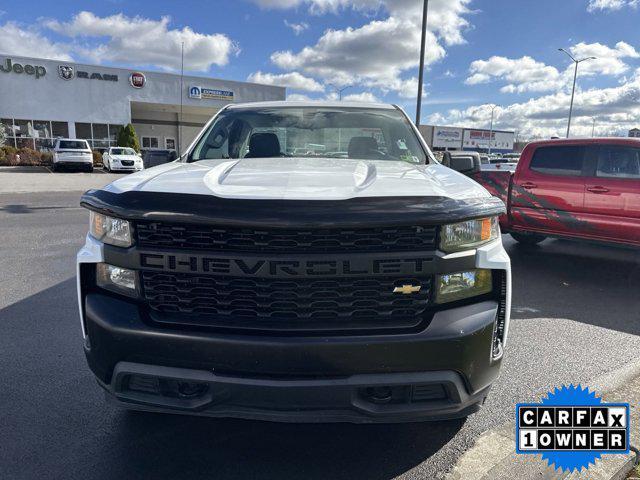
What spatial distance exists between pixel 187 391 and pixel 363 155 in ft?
7.09

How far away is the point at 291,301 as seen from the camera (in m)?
1.97

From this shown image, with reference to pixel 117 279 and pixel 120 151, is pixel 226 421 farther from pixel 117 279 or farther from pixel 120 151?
pixel 120 151

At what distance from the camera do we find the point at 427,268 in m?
1.97

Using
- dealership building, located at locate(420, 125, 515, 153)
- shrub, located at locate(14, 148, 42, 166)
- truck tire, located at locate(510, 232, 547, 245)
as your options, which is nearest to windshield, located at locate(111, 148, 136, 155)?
shrub, located at locate(14, 148, 42, 166)

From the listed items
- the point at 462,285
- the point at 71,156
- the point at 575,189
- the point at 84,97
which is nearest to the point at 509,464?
the point at 462,285

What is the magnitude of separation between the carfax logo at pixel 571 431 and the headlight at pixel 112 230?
2.15 m

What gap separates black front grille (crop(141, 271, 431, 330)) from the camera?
1.96 meters

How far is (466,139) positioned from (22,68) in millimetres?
59767

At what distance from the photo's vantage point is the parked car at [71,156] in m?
24.5

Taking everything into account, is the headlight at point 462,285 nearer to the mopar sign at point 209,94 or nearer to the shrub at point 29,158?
the shrub at point 29,158

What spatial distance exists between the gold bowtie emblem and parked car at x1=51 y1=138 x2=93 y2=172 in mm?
26370

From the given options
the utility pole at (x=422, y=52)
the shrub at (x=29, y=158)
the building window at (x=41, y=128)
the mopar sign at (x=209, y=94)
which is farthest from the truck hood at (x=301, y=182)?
the mopar sign at (x=209, y=94)

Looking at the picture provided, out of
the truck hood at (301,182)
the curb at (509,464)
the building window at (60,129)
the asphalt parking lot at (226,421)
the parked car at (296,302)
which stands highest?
the building window at (60,129)

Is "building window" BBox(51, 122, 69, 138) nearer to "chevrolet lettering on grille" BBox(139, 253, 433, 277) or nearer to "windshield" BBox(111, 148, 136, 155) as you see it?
"windshield" BBox(111, 148, 136, 155)
